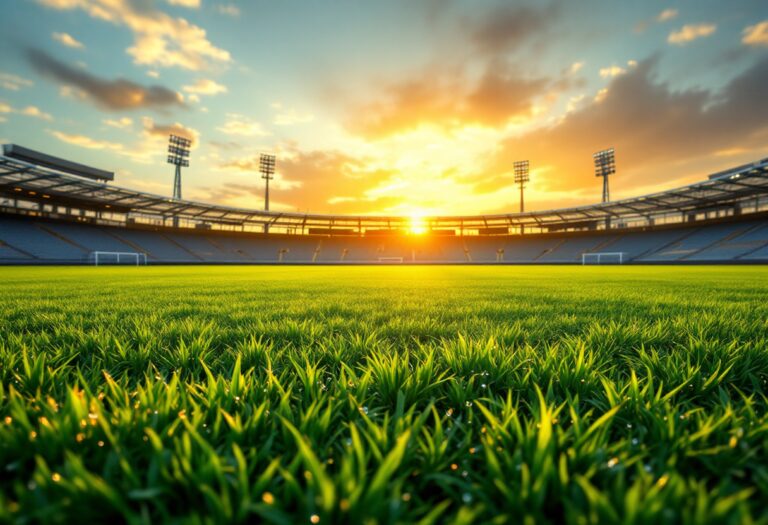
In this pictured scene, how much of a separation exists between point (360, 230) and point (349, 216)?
551cm

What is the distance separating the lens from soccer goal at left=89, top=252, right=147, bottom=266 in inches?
1222

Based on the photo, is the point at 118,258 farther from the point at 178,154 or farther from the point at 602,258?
the point at 602,258

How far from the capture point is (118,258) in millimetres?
32969

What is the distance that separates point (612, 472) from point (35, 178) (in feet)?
119

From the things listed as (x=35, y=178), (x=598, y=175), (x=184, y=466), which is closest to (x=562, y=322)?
(x=184, y=466)

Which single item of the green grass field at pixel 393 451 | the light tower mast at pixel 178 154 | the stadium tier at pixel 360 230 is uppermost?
the light tower mast at pixel 178 154

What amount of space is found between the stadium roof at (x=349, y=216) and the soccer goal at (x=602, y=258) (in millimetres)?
5124

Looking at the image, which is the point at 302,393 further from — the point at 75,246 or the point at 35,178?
the point at 75,246

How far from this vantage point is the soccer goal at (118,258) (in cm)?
3103

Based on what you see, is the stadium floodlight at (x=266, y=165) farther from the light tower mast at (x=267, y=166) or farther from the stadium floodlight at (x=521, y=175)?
the stadium floodlight at (x=521, y=175)

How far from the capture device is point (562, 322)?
2.92 m

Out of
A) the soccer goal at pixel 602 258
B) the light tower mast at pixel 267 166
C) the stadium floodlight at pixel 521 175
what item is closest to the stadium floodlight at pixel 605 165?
the stadium floodlight at pixel 521 175

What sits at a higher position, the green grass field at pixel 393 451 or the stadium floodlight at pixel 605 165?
the stadium floodlight at pixel 605 165

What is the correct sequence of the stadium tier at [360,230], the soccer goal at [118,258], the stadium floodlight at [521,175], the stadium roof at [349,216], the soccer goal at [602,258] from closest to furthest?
the stadium roof at [349,216] < the stadium tier at [360,230] < the soccer goal at [118,258] < the soccer goal at [602,258] < the stadium floodlight at [521,175]
